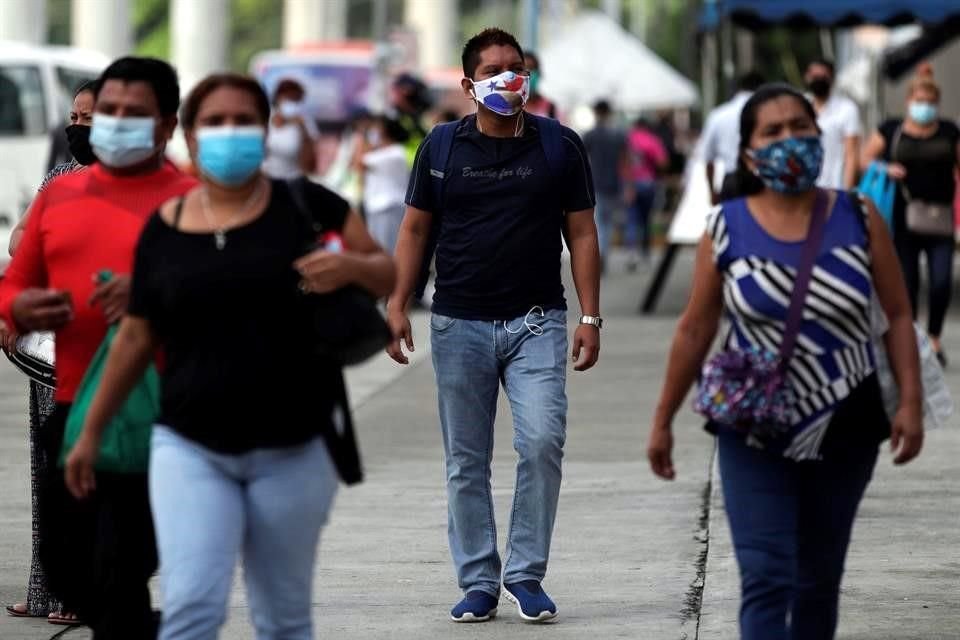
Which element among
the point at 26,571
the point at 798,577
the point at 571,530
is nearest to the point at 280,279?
the point at 798,577

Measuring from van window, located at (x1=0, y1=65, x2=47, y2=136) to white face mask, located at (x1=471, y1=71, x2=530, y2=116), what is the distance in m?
17.7

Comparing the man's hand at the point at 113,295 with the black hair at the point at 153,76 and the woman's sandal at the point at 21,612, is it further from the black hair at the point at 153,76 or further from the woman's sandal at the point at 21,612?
the woman's sandal at the point at 21,612

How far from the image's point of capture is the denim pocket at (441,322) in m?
6.88

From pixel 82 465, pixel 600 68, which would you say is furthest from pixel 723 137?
pixel 600 68

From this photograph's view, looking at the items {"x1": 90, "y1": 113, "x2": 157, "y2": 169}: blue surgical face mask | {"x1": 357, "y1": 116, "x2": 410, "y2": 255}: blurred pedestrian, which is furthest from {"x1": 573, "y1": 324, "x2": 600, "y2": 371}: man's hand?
{"x1": 357, "y1": 116, "x2": 410, "y2": 255}: blurred pedestrian

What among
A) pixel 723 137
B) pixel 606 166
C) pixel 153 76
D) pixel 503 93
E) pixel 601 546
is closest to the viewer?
pixel 153 76

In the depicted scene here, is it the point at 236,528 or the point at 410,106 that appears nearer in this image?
the point at 236,528

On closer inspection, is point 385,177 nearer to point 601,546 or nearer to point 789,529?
point 601,546

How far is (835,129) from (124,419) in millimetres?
11195

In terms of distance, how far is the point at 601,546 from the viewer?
27.1ft

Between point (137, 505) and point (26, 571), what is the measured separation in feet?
8.57

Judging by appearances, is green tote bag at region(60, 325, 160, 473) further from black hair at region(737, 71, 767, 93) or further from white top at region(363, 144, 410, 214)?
white top at region(363, 144, 410, 214)

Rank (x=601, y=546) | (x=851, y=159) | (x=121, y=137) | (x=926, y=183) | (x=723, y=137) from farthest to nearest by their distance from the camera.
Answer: (x=723, y=137) → (x=851, y=159) → (x=926, y=183) → (x=601, y=546) → (x=121, y=137)

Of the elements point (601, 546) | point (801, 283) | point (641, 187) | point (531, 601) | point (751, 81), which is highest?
point (801, 283)
